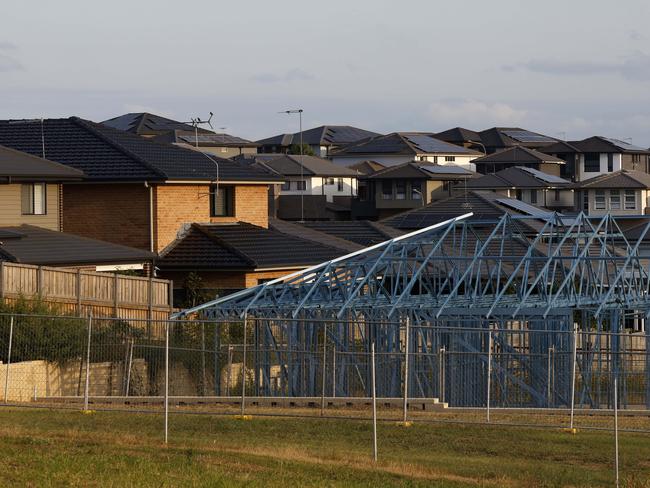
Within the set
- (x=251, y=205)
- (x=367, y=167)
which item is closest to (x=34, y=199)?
(x=251, y=205)

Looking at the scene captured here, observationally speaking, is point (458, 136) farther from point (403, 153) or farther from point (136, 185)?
point (136, 185)

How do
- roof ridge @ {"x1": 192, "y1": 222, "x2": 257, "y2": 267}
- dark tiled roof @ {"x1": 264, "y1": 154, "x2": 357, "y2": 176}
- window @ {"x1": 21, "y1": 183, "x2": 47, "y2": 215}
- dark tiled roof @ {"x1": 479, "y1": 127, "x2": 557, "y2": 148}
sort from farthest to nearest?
dark tiled roof @ {"x1": 479, "y1": 127, "x2": 557, "y2": 148}
dark tiled roof @ {"x1": 264, "y1": 154, "x2": 357, "y2": 176}
roof ridge @ {"x1": 192, "y1": 222, "x2": 257, "y2": 267}
window @ {"x1": 21, "y1": 183, "x2": 47, "y2": 215}

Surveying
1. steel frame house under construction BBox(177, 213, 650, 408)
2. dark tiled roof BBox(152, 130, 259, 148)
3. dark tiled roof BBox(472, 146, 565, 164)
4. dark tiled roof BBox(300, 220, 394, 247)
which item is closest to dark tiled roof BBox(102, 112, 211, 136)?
dark tiled roof BBox(152, 130, 259, 148)

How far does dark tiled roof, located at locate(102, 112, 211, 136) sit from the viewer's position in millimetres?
120812

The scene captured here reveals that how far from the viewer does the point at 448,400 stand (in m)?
33.4

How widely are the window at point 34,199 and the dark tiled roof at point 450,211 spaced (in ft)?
92.0

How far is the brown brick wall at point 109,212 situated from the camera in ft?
159

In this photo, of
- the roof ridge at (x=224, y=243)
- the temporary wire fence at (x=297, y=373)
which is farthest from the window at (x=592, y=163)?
the temporary wire fence at (x=297, y=373)

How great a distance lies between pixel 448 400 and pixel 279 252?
1618 centimetres

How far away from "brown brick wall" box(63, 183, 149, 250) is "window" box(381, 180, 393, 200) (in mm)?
48503

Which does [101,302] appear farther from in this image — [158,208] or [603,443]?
[603,443]

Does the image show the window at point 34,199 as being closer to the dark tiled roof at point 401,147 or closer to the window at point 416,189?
the window at point 416,189

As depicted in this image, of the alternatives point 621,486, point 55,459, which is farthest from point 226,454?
point 621,486

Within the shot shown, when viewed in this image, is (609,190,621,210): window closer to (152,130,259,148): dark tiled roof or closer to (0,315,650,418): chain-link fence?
(152,130,259,148): dark tiled roof
